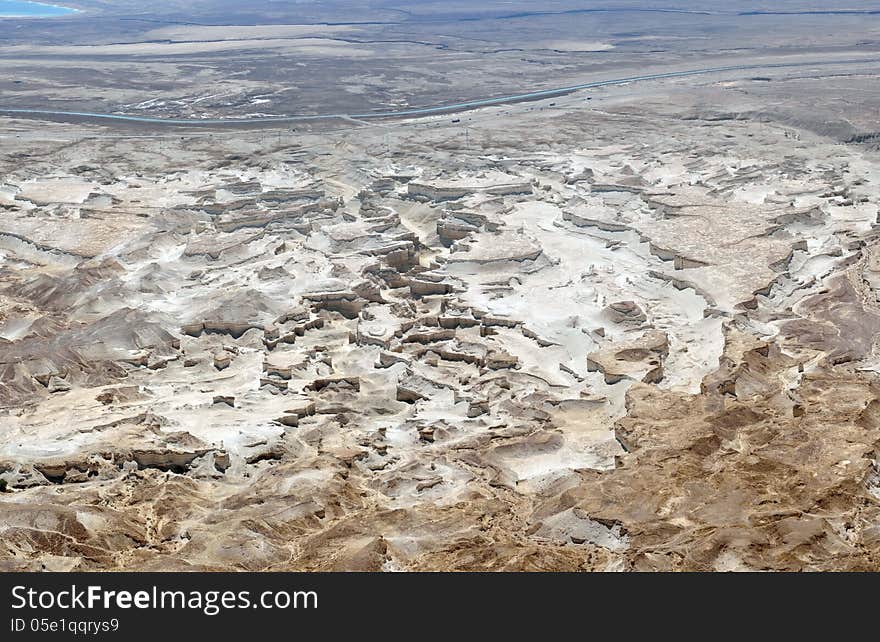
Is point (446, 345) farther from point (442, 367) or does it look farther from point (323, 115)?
point (323, 115)

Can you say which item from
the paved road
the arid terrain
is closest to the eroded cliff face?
the arid terrain

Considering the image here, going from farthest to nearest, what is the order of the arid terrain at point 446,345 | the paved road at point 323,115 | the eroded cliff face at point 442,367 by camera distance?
1. the paved road at point 323,115
2. the arid terrain at point 446,345
3. the eroded cliff face at point 442,367

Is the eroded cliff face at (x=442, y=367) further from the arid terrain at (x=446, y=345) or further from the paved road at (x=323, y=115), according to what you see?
the paved road at (x=323, y=115)

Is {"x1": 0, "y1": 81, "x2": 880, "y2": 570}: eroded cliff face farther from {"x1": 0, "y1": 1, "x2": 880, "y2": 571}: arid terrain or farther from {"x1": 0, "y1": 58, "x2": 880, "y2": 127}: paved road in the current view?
{"x1": 0, "y1": 58, "x2": 880, "y2": 127}: paved road

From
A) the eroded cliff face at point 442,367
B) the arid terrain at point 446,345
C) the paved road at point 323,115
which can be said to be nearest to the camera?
the eroded cliff face at point 442,367

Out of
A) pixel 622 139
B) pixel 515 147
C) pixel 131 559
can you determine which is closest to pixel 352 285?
pixel 131 559

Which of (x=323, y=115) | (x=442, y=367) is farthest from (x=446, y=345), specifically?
(x=323, y=115)

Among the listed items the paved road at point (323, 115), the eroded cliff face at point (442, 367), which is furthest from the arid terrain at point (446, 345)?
the paved road at point (323, 115)

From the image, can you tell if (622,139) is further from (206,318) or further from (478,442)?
(478,442)
